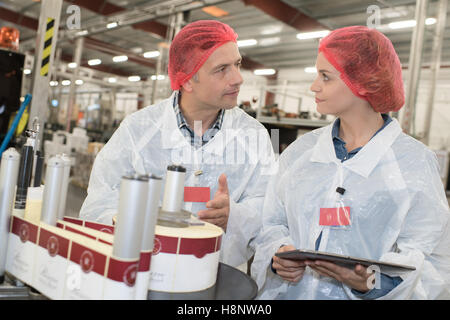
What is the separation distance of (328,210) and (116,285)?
72 centimetres

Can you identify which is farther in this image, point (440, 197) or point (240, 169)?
point (240, 169)

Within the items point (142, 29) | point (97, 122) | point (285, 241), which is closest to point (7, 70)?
point (285, 241)

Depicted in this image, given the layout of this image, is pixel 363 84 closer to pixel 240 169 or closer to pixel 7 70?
pixel 240 169

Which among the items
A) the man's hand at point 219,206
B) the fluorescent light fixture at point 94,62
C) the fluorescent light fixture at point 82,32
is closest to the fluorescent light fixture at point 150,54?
the fluorescent light fixture at point 94,62

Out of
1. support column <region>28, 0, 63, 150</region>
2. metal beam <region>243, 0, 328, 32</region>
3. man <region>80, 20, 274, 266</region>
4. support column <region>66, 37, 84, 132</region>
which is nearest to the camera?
man <region>80, 20, 274, 266</region>

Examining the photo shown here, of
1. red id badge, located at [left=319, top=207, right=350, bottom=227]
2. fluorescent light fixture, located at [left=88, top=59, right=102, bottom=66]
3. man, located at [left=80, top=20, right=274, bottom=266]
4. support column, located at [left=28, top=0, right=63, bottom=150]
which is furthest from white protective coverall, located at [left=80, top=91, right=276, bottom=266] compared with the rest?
fluorescent light fixture, located at [left=88, top=59, right=102, bottom=66]

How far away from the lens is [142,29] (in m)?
6.50

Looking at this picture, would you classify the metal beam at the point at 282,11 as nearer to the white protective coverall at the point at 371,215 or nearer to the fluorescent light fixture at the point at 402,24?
the fluorescent light fixture at the point at 402,24

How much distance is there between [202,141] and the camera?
4.48 feet

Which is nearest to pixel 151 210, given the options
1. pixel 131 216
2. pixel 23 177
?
pixel 131 216

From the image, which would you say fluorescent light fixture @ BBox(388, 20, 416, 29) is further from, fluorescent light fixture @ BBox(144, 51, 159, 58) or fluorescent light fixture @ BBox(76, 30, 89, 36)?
fluorescent light fixture @ BBox(144, 51, 159, 58)

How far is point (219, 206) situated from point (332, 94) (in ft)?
1.62

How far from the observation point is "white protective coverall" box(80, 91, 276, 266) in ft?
4.19

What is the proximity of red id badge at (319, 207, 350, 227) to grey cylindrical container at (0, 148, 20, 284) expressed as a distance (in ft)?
2.58
